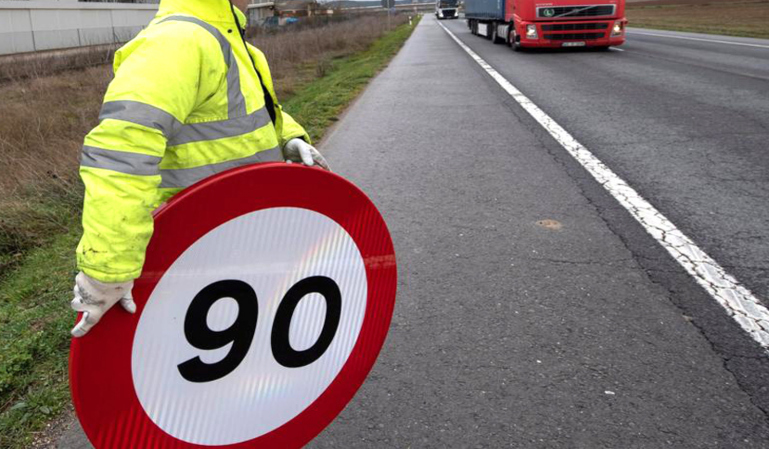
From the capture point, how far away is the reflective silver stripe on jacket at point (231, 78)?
1.68 metres

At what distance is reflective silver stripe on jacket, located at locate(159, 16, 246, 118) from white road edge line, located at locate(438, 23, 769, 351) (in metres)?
2.48

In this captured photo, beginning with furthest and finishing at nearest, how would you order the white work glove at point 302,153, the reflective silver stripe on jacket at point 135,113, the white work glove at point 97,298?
the white work glove at point 302,153, the reflective silver stripe on jacket at point 135,113, the white work glove at point 97,298

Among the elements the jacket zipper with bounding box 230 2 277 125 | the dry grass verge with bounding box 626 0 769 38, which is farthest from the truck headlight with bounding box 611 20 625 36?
→ the jacket zipper with bounding box 230 2 277 125

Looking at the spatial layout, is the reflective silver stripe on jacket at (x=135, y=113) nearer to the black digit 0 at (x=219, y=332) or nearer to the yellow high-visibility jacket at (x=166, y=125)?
the yellow high-visibility jacket at (x=166, y=125)

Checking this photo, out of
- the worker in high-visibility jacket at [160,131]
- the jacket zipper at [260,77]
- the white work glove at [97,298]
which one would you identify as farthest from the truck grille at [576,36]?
the white work glove at [97,298]

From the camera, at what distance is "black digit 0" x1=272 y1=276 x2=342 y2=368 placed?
162 centimetres

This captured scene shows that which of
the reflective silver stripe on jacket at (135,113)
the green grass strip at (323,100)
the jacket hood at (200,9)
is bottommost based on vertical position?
the green grass strip at (323,100)

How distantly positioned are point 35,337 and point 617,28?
17.4 m

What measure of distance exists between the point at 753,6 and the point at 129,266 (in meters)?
46.5

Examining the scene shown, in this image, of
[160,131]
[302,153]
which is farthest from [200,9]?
[302,153]

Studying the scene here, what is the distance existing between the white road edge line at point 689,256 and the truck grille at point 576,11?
11.6 metres

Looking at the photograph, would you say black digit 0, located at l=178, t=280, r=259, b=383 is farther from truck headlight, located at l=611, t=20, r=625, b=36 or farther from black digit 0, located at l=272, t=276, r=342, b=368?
truck headlight, located at l=611, t=20, r=625, b=36

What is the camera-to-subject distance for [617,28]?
1736 cm

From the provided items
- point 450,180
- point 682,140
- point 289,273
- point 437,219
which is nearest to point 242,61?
point 289,273
